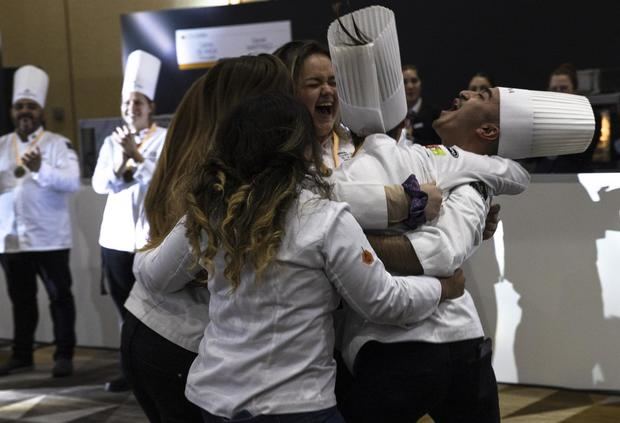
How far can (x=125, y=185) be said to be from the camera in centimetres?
415

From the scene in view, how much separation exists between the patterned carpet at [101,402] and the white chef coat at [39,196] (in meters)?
0.65

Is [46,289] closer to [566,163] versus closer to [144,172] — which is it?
[144,172]

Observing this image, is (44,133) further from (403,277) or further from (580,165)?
(403,277)

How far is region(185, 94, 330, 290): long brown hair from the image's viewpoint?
55.7 inches

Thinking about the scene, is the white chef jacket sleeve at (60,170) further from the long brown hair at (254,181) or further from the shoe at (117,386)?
the long brown hair at (254,181)

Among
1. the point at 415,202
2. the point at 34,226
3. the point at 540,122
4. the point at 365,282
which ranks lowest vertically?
the point at 34,226

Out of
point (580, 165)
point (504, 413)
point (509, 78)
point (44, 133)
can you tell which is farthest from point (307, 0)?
point (504, 413)

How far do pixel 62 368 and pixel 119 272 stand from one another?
0.77 meters

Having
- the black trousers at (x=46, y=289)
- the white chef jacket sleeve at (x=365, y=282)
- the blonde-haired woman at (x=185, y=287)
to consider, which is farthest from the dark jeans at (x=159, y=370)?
the black trousers at (x=46, y=289)

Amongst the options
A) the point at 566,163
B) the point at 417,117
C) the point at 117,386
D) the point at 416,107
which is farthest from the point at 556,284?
the point at 117,386

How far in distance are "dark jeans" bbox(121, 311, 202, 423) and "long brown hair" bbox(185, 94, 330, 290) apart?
342mm

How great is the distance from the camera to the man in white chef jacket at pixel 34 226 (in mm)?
4555

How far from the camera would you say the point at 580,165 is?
12.9 ft

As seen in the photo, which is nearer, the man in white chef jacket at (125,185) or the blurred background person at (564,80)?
the man in white chef jacket at (125,185)
